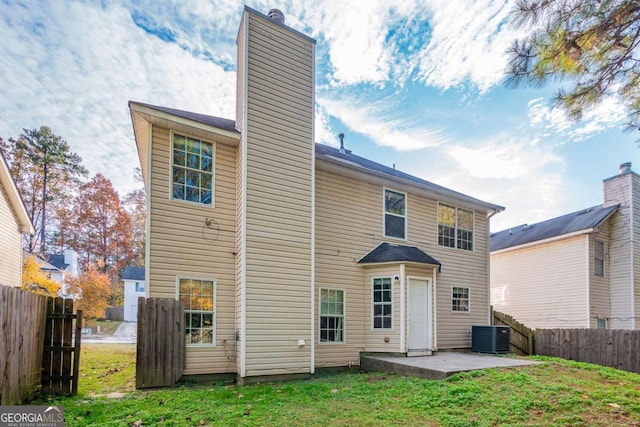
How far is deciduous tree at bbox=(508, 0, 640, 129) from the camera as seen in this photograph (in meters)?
4.15

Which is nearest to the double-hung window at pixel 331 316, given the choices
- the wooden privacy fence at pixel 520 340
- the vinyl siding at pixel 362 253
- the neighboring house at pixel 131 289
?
the vinyl siding at pixel 362 253

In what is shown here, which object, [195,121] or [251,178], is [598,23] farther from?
[195,121]

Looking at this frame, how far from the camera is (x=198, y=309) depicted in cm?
729

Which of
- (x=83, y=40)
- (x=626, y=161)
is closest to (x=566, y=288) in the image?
(x=626, y=161)

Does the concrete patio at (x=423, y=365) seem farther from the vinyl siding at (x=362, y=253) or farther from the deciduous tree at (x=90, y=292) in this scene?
the deciduous tree at (x=90, y=292)

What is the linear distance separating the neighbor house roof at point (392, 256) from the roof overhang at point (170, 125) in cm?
466

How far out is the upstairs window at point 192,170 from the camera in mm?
7496

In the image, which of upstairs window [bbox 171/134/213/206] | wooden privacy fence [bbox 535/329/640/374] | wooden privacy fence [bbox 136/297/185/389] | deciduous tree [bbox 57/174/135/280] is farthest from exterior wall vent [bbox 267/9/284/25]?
deciduous tree [bbox 57/174/135/280]

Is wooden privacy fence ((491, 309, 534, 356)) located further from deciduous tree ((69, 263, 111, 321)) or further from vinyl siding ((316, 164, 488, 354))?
deciduous tree ((69, 263, 111, 321))

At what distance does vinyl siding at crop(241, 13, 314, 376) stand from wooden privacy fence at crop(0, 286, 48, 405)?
10.9ft

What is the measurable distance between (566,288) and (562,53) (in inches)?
523

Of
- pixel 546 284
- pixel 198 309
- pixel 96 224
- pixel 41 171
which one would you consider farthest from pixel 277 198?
pixel 41 171

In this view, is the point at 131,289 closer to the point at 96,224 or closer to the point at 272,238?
the point at 96,224

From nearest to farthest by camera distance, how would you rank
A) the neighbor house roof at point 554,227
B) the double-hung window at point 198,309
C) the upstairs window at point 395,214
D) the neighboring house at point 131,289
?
the double-hung window at point 198,309 < the upstairs window at point 395,214 < the neighbor house roof at point 554,227 < the neighboring house at point 131,289
